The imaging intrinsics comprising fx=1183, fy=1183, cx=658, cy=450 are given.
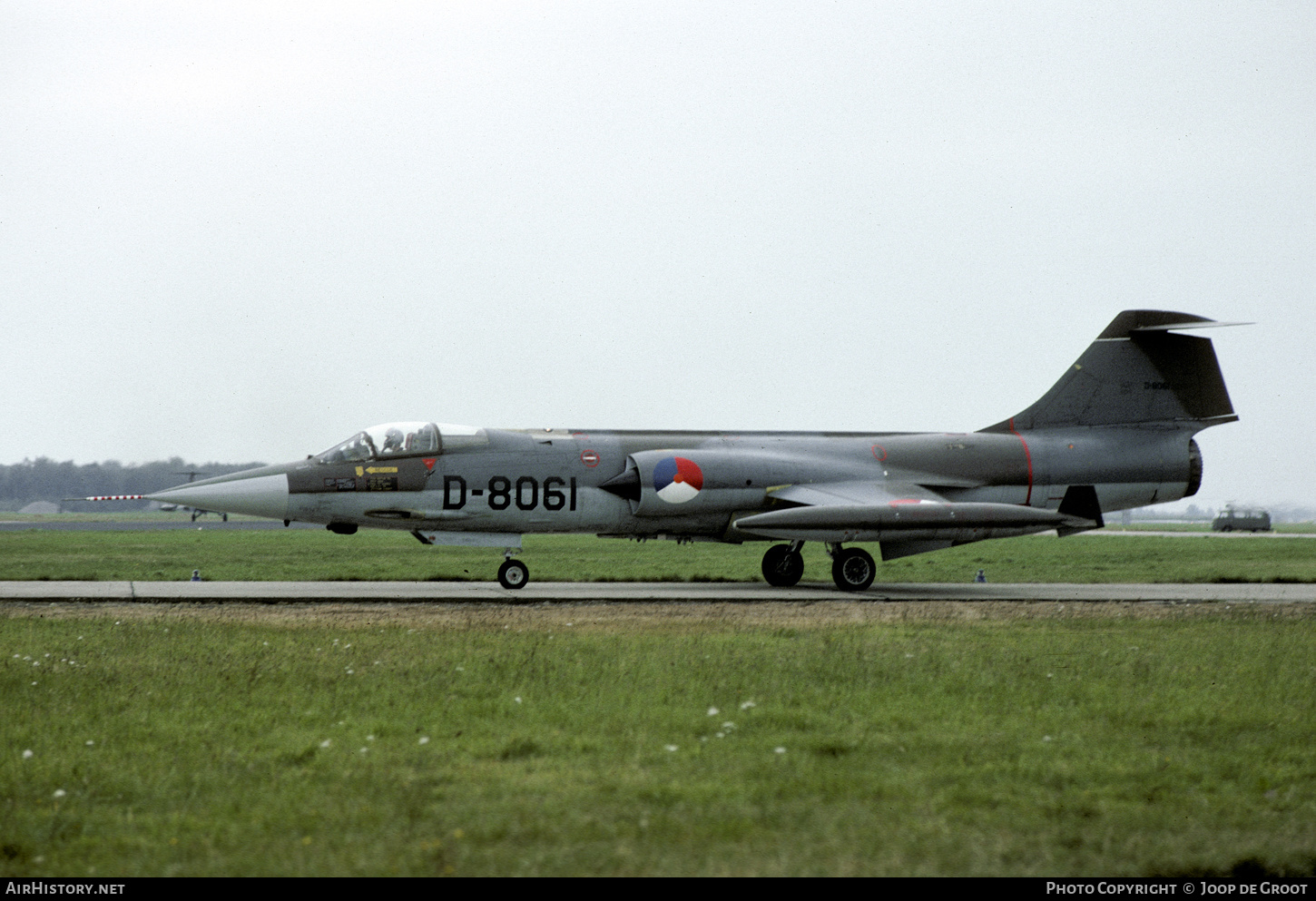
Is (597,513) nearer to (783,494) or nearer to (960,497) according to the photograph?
(783,494)

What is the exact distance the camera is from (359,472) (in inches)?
827

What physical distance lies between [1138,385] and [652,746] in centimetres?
2030

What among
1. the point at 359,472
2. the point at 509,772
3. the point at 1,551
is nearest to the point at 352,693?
the point at 509,772

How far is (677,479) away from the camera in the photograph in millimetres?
22188

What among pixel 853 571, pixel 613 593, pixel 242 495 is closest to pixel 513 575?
pixel 613 593

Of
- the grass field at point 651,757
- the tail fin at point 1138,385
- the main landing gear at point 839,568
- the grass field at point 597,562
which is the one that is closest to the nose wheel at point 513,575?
the grass field at point 597,562

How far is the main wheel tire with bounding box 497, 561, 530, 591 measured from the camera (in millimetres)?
21078

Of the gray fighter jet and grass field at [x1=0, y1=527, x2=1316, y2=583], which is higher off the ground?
the gray fighter jet

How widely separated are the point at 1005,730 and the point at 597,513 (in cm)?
1438

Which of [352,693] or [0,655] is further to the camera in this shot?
[0,655]

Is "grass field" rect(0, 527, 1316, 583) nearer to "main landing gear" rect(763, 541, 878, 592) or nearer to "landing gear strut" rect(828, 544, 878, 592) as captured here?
"main landing gear" rect(763, 541, 878, 592)

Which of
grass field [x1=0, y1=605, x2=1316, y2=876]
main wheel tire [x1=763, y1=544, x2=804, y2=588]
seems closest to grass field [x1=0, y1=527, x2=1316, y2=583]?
main wheel tire [x1=763, y1=544, x2=804, y2=588]

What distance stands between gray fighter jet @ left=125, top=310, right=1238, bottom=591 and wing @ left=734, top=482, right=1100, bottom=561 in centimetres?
4

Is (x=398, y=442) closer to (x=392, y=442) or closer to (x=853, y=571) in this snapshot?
(x=392, y=442)
